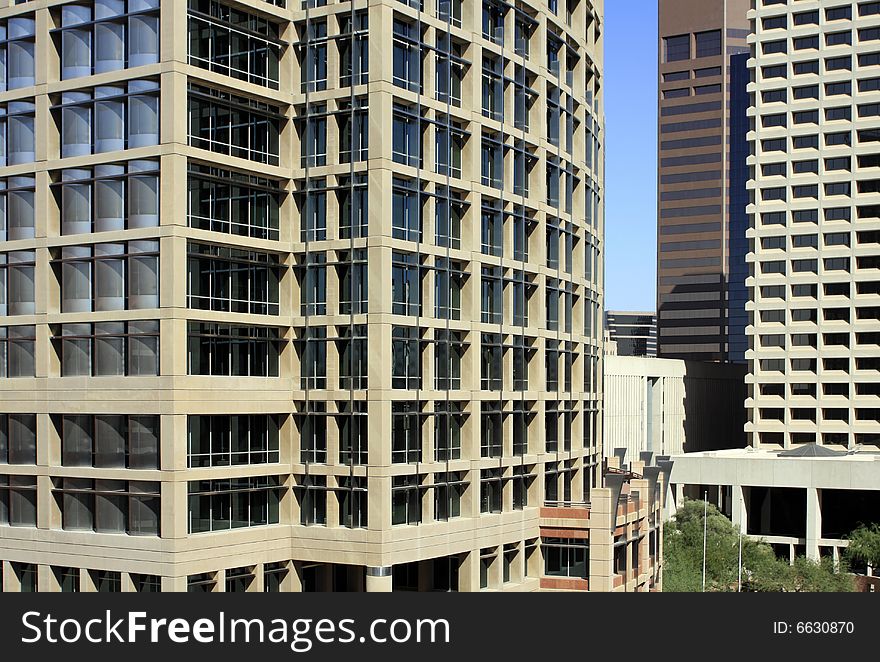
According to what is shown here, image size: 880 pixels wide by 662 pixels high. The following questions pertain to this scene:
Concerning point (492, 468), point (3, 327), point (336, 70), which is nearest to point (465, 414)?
point (492, 468)

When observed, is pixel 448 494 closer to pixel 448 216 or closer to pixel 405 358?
pixel 405 358

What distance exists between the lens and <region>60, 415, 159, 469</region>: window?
2210 inches

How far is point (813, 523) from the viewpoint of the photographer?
106562mm

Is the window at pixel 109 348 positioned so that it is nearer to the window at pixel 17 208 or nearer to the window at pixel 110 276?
the window at pixel 110 276

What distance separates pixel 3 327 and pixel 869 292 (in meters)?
91.5

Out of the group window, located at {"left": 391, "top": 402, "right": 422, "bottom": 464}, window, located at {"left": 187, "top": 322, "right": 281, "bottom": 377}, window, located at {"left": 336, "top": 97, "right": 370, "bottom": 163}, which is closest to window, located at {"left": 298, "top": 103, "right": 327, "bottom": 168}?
window, located at {"left": 336, "top": 97, "right": 370, "bottom": 163}

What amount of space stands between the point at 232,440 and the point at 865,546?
60856mm

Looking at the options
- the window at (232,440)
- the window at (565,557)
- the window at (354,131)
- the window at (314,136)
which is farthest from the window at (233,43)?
the window at (565,557)

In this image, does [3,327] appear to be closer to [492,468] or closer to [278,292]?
[278,292]

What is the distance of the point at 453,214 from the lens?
6606 cm

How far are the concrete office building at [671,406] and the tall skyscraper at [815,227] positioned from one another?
8.68 m

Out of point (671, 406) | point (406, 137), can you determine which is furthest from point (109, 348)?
A: point (671, 406)

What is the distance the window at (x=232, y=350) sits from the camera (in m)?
56.8

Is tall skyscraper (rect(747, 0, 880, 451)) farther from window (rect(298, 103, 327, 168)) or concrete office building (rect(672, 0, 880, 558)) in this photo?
window (rect(298, 103, 327, 168))
